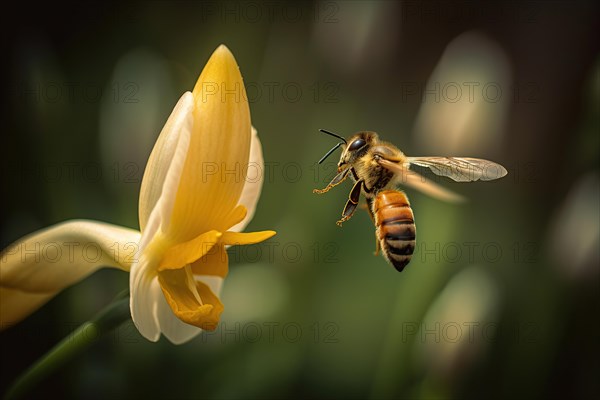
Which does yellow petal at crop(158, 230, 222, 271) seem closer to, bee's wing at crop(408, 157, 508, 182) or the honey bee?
the honey bee

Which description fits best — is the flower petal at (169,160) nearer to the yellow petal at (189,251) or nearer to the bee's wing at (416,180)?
the yellow petal at (189,251)

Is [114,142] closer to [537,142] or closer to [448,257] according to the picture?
[448,257]

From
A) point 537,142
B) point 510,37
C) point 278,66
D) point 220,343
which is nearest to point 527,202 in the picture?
point 537,142

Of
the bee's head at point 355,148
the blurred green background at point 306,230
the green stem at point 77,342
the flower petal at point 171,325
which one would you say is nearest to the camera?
the green stem at point 77,342

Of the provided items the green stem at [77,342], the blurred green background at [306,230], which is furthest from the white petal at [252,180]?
the blurred green background at [306,230]

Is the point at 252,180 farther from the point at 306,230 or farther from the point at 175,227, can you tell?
the point at 306,230

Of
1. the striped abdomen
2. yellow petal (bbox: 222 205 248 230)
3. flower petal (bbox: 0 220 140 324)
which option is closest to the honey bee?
the striped abdomen
